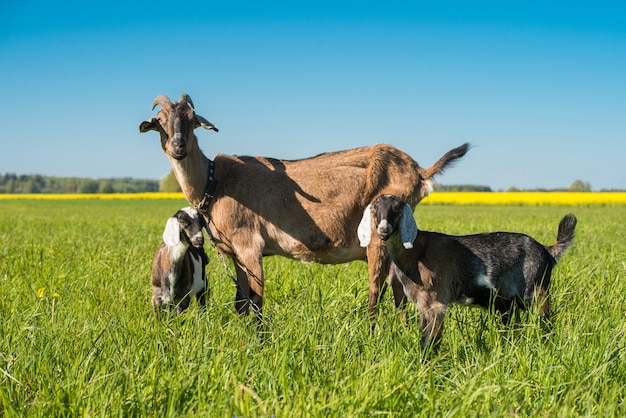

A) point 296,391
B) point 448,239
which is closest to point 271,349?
point 296,391

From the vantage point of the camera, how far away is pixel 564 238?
5.47 metres

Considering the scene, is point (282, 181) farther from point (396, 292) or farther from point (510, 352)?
point (510, 352)

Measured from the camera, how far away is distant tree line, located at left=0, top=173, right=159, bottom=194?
121006 millimetres

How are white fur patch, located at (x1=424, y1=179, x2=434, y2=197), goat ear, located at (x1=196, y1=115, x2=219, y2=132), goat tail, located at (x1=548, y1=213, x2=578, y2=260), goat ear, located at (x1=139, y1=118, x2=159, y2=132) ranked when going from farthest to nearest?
white fur patch, located at (x1=424, y1=179, x2=434, y2=197) < goat ear, located at (x1=196, y1=115, x2=219, y2=132) < goat ear, located at (x1=139, y1=118, x2=159, y2=132) < goat tail, located at (x1=548, y1=213, x2=578, y2=260)

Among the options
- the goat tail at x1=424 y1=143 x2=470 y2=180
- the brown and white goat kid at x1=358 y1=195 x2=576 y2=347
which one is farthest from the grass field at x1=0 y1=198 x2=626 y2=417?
the goat tail at x1=424 y1=143 x2=470 y2=180

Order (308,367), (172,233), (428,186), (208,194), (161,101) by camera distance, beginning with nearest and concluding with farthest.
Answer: (308,367) → (172,233) → (161,101) → (208,194) → (428,186)

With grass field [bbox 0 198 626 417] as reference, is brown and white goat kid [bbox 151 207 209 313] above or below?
above

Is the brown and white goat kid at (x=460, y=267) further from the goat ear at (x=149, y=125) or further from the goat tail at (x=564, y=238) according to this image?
the goat ear at (x=149, y=125)

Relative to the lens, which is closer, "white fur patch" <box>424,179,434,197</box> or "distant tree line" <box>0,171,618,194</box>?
"white fur patch" <box>424,179,434,197</box>

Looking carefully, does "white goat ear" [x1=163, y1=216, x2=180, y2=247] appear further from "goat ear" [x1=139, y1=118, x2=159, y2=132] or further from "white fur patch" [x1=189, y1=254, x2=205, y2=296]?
"goat ear" [x1=139, y1=118, x2=159, y2=132]

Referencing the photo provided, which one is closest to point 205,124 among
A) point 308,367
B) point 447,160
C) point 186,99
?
point 186,99

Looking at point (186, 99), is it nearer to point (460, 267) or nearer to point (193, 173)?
point (193, 173)

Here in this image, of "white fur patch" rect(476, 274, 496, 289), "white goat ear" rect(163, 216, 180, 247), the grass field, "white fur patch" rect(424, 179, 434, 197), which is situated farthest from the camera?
"white fur patch" rect(424, 179, 434, 197)

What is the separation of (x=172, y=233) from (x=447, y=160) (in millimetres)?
3294
